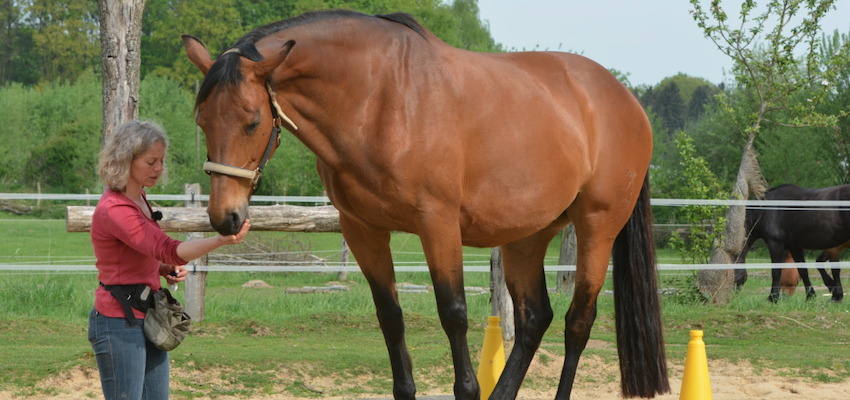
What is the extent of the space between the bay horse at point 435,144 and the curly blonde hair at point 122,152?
0.23 metres

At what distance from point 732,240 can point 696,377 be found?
246 inches

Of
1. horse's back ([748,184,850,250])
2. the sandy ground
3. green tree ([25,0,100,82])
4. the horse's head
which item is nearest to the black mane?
the horse's head

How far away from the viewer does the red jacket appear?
8.28ft

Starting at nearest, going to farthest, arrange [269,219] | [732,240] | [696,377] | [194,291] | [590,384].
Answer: [696,377]
[590,384]
[269,219]
[194,291]
[732,240]

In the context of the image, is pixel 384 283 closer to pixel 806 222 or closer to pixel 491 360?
pixel 491 360

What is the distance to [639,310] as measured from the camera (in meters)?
4.02

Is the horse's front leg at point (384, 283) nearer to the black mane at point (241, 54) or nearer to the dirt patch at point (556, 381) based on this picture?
the black mane at point (241, 54)

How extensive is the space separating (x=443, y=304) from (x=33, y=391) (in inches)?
113

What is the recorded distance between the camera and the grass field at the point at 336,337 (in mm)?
4875

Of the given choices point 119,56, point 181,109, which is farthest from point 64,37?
point 119,56

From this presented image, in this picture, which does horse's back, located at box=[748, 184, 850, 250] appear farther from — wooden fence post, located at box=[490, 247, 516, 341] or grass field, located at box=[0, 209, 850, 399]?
wooden fence post, located at box=[490, 247, 516, 341]

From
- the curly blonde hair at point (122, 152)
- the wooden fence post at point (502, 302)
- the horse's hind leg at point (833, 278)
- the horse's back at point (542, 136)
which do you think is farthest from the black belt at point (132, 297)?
the horse's hind leg at point (833, 278)

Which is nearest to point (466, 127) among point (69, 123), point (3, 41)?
point (69, 123)

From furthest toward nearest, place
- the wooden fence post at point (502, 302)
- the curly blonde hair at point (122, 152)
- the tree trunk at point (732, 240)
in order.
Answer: the tree trunk at point (732, 240) < the wooden fence post at point (502, 302) < the curly blonde hair at point (122, 152)
